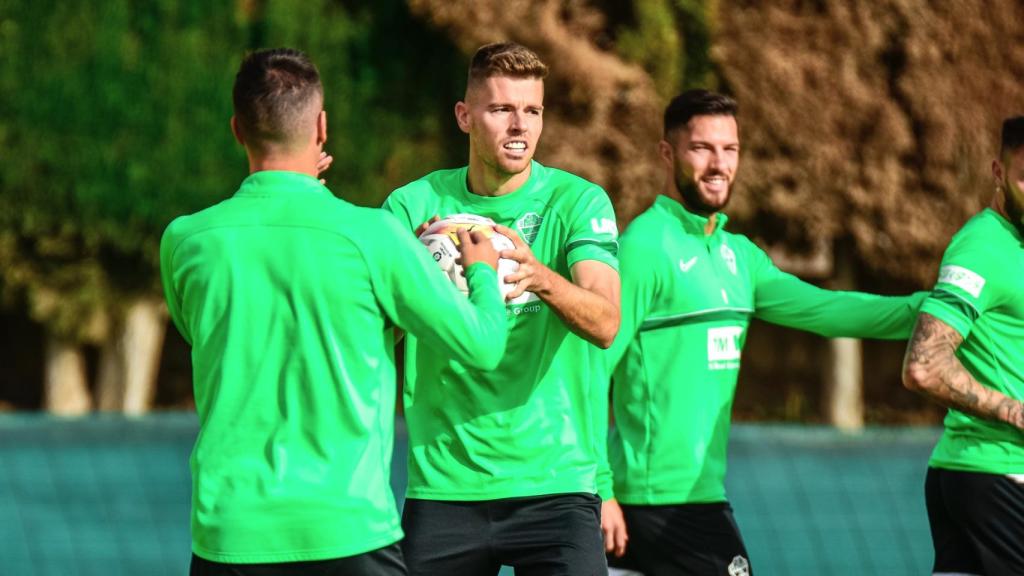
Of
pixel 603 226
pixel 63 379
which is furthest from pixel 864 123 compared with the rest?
pixel 603 226

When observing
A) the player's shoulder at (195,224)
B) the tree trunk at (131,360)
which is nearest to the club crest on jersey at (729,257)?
the player's shoulder at (195,224)

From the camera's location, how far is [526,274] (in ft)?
15.1

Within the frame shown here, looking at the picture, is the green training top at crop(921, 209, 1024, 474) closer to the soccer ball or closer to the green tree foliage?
the soccer ball

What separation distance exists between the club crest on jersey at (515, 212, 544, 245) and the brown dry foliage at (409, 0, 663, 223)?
16.3 m

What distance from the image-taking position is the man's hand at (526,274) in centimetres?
456

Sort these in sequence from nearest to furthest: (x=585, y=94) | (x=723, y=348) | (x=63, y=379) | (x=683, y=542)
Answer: (x=683, y=542)
(x=723, y=348)
(x=585, y=94)
(x=63, y=379)

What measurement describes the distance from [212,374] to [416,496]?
1.36m

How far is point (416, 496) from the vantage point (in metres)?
5.23

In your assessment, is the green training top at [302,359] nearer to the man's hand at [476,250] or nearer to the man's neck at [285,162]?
the man's neck at [285,162]

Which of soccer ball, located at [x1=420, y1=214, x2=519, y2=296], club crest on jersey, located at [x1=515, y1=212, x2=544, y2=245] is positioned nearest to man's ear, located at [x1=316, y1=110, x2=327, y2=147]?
soccer ball, located at [x1=420, y1=214, x2=519, y2=296]

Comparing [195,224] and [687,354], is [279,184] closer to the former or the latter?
[195,224]

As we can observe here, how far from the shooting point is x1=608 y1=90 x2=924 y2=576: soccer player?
6.04m

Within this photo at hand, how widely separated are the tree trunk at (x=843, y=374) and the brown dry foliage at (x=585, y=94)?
3.51 meters

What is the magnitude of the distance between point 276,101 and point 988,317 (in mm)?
3034
